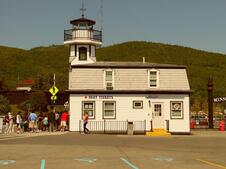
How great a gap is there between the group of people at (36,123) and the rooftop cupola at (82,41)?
946cm

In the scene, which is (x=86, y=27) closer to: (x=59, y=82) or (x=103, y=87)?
(x=103, y=87)

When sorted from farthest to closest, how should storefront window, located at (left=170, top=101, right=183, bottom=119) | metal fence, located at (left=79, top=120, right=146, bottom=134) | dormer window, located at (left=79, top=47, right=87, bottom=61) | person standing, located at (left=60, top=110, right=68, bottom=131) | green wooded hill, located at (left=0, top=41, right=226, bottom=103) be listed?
green wooded hill, located at (left=0, top=41, right=226, bottom=103) < dormer window, located at (left=79, top=47, right=87, bottom=61) < storefront window, located at (left=170, top=101, right=183, bottom=119) < metal fence, located at (left=79, top=120, right=146, bottom=134) < person standing, located at (left=60, top=110, right=68, bottom=131)

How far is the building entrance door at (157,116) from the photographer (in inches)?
1502

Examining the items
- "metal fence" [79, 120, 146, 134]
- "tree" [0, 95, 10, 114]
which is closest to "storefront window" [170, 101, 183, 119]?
"metal fence" [79, 120, 146, 134]

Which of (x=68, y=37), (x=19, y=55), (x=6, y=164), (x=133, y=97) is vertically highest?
(x=19, y=55)

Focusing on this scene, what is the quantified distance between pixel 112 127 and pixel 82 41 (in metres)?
12.5

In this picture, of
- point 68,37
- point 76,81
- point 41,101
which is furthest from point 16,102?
point 76,81

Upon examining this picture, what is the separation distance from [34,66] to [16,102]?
1900 inches

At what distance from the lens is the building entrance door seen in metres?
38.2

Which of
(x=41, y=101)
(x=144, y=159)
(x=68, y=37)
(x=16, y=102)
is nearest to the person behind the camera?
(x=144, y=159)

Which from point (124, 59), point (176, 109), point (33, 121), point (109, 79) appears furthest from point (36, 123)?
point (124, 59)

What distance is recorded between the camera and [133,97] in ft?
125

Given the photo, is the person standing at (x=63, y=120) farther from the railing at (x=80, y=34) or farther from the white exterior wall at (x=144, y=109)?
the railing at (x=80, y=34)

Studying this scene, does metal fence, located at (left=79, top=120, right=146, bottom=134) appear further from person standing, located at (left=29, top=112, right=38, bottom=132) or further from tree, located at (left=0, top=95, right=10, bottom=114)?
tree, located at (left=0, top=95, right=10, bottom=114)
